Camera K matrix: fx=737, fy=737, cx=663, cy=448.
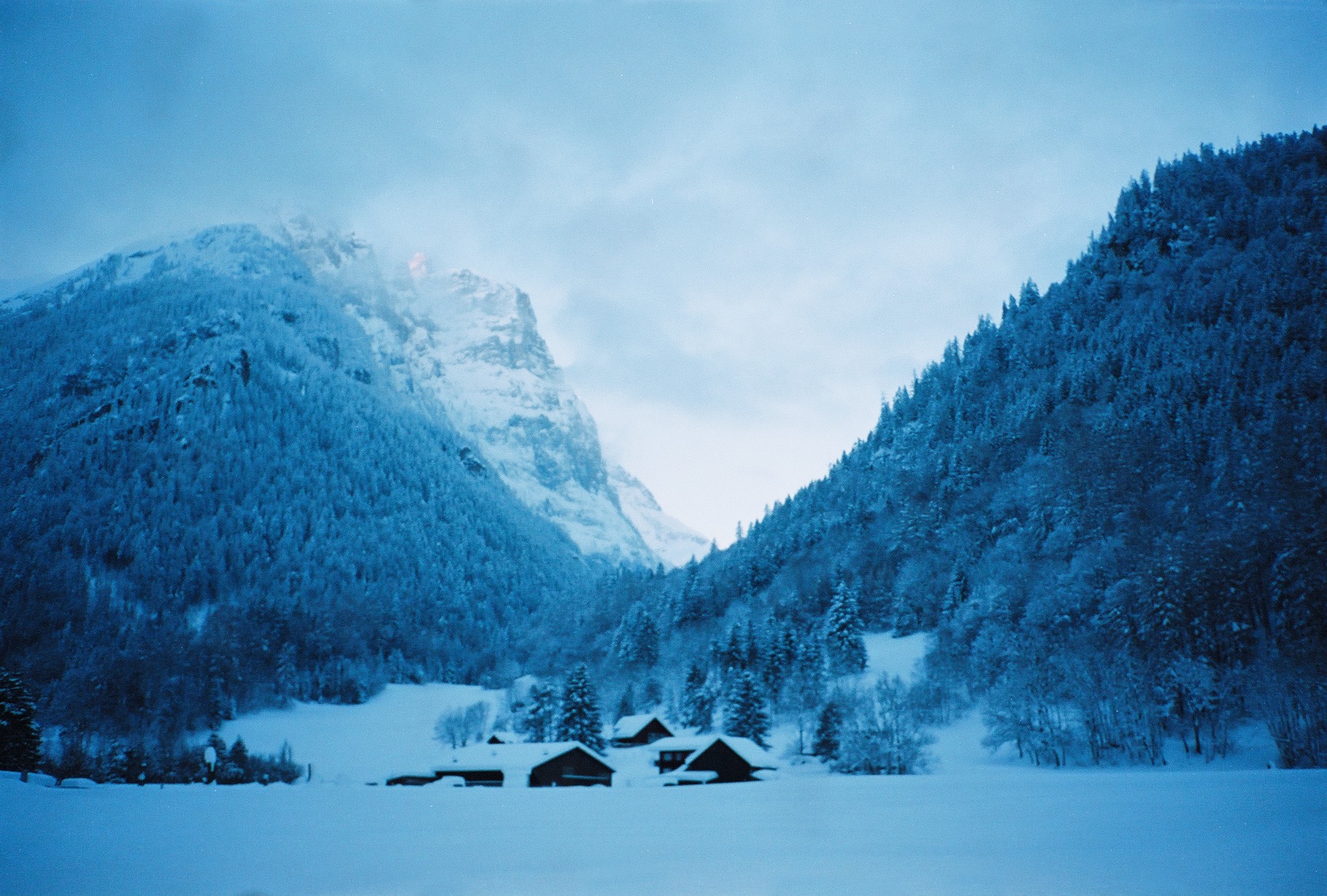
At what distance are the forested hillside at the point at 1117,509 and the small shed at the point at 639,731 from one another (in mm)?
13950

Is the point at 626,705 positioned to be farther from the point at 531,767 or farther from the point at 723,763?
the point at 531,767

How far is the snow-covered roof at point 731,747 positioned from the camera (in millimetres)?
51500

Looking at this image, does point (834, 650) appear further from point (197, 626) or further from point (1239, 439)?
point (197, 626)

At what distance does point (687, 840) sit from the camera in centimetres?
1370

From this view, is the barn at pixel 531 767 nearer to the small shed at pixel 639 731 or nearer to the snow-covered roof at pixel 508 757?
the snow-covered roof at pixel 508 757

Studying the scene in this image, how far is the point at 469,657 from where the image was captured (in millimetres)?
159000

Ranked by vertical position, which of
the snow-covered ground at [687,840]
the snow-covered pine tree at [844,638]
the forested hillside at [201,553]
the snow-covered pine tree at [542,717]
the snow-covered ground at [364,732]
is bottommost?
the snow-covered ground at [364,732]

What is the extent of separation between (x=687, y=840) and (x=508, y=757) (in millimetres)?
40875

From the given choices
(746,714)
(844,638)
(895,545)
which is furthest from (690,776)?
(895,545)

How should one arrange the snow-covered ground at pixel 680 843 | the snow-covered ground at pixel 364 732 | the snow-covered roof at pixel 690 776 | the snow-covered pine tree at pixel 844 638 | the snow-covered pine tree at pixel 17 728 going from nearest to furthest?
the snow-covered ground at pixel 680 843, the snow-covered pine tree at pixel 17 728, the snow-covered roof at pixel 690 776, the snow-covered ground at pixel 364 732, the snow-covered pine tree at pixel 844 638

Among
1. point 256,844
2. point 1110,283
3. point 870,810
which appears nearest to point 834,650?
point 870,810

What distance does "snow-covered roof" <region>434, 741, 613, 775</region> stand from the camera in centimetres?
4938

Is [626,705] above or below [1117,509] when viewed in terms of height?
below

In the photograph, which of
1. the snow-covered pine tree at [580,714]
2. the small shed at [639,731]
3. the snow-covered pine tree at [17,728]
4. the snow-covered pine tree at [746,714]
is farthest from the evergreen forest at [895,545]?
the snow-covered pine tree at [17,728]
